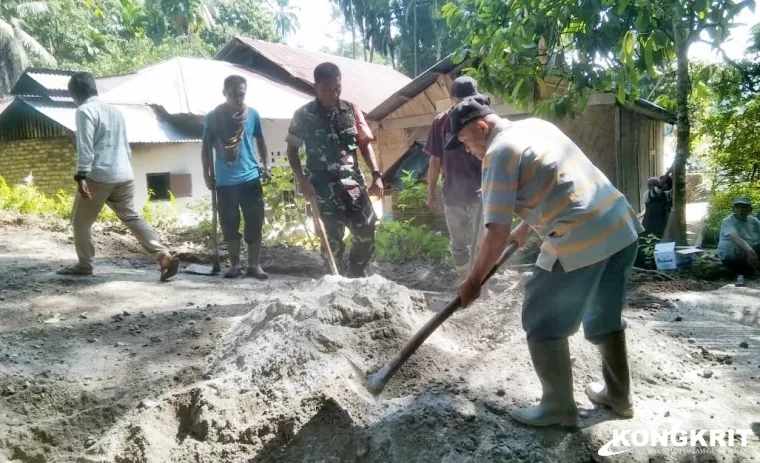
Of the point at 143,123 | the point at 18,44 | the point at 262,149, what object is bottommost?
the point at 262,149

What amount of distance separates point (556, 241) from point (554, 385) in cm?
62

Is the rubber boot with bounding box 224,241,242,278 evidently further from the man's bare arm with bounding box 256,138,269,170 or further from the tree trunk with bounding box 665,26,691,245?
the tree trunk with bounding box 665,26,691,245

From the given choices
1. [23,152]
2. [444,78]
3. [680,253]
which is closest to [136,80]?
[23,152]

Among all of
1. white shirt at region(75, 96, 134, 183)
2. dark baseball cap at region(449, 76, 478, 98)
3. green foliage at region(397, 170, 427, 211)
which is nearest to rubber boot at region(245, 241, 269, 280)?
white shirt at region(75, 96, 134, 183)

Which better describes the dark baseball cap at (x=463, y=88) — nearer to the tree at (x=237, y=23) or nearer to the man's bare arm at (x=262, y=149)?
the man's bare arm at (x=262, y=149)

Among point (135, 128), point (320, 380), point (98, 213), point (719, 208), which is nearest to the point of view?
point (320, 380)

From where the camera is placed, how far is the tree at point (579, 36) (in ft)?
12.2

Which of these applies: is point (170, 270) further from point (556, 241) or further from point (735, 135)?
point (735, 135)

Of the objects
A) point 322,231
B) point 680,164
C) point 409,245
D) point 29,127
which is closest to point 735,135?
point 680,164

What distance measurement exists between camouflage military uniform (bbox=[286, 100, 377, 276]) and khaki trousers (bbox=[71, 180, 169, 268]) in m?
1.62

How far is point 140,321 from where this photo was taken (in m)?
4.05

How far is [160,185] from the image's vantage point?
13.0m

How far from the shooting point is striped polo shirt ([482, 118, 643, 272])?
7.46 ft

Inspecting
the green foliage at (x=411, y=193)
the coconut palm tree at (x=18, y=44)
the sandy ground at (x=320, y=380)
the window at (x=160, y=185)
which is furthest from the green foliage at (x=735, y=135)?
the coconut palm tree at (x=18, y=44)
